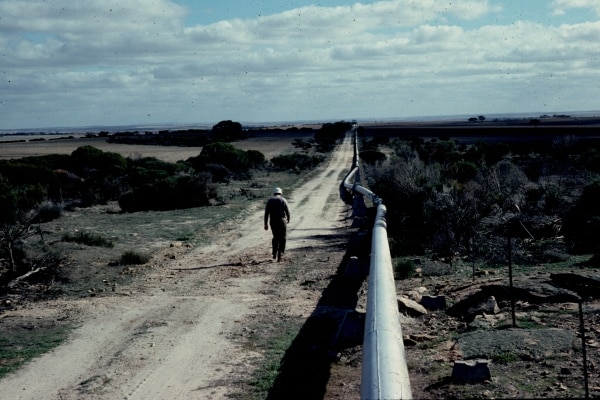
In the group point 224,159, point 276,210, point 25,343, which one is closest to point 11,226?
point 276,210

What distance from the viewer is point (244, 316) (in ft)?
33.8

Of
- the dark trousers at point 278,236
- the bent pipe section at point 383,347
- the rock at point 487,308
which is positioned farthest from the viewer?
the dark trousers at point 278,236

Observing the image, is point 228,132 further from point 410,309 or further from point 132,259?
point 410,309

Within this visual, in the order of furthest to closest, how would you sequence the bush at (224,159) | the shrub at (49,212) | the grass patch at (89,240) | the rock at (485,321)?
the bush at (224,159), the shrub at (49,212), the grass patch at (89,240), the rock at (485,321)

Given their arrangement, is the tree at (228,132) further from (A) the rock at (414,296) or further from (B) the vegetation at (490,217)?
(A) the rock at (414,296)

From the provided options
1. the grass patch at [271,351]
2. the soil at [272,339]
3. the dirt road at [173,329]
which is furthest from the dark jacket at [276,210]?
the grass patch at [271,351]

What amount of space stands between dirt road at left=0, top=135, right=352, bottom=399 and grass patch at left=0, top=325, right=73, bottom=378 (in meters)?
0.19

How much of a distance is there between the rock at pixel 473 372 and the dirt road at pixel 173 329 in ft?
7.43

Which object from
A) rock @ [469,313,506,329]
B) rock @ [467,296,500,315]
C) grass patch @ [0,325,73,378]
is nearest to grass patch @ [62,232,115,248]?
grass patch @ [0,325,73,378]

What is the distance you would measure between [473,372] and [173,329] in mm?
4695

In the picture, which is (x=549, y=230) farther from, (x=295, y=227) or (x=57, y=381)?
(x=57, y=381)

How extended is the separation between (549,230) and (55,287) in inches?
433

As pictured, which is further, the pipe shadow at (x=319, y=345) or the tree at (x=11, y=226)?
→ the tree at (x=11, y=226)

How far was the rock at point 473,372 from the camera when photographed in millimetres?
6117
